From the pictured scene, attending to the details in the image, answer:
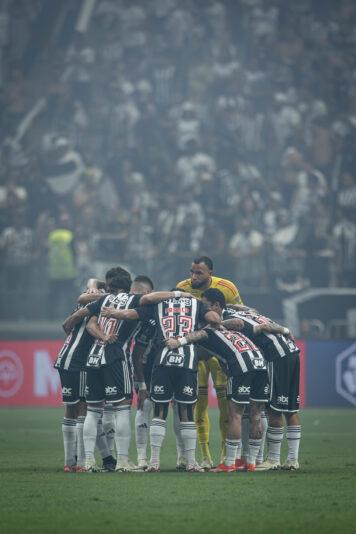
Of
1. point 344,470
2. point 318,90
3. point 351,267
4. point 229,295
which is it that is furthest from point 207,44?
point 344,470

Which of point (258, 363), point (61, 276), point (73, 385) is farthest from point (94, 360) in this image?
point (61, 276)

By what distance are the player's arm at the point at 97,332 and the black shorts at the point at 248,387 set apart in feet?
3.93

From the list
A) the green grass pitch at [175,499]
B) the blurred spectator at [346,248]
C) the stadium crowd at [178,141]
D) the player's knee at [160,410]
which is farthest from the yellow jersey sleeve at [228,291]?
the blurred spectator at [346,248]

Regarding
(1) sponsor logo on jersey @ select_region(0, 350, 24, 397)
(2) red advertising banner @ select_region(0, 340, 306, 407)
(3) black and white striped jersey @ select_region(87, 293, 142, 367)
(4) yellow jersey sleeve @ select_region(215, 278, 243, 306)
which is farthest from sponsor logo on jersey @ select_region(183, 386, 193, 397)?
(1) sponsor logo on jersey @ select_region(0, 350, 24, 397)

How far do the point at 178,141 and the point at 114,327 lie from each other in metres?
14.1

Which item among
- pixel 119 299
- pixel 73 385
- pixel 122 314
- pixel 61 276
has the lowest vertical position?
pixel 73 385

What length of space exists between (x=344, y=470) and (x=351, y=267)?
10786 millimetres

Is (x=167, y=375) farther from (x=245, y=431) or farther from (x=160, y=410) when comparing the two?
(x=245, y=431)

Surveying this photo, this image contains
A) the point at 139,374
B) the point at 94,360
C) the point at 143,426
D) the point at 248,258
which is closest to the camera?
the point at 94,360

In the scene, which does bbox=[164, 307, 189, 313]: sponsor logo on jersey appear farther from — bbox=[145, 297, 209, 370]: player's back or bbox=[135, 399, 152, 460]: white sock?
bbox=[135, 399, 152, 460]: white sock

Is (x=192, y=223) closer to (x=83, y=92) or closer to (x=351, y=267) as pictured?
(x=351, y=267)

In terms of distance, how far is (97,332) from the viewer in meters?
8.66

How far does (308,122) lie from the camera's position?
2277 centimetres

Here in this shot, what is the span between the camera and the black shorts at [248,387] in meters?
8.57
